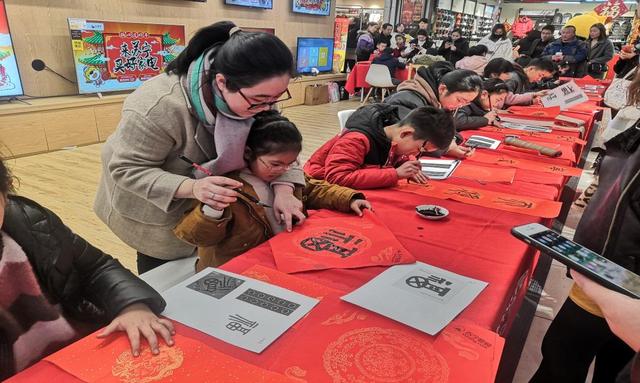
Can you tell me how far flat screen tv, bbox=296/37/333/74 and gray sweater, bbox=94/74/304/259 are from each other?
6.01m

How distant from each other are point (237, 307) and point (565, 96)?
351cm

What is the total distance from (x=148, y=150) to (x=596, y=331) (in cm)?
120

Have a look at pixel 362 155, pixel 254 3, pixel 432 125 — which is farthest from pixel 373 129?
pixel 254 3

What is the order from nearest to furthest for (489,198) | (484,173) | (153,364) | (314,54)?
1. (153,364)
2. (489,198)
3. (484,173)
4. (314,54)

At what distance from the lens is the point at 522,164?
1.98 metres

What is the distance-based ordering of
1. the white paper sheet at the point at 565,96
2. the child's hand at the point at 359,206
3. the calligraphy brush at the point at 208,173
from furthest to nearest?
1. the white paper sheet at the point at 565,96
2. the child's hand at the point at 359,206
3. the calligraphy brush at the point at 208,173

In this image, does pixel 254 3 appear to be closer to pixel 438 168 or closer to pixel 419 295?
pixel 438 168

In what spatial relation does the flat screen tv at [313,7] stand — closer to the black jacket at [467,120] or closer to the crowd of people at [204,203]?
the black jacket at [467,120]

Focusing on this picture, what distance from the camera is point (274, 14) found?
253 inches

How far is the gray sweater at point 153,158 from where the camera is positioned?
106 centimetres

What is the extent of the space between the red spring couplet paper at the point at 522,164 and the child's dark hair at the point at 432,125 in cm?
45

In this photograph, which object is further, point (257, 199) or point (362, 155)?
point (362, 155)

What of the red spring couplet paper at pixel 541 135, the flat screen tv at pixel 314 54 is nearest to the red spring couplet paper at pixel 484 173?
the red spring couplet paper at pixel 541 135

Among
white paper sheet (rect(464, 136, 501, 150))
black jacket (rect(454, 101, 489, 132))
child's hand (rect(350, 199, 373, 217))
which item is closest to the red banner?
black jacket (rect(454, 101, 489, 132))
